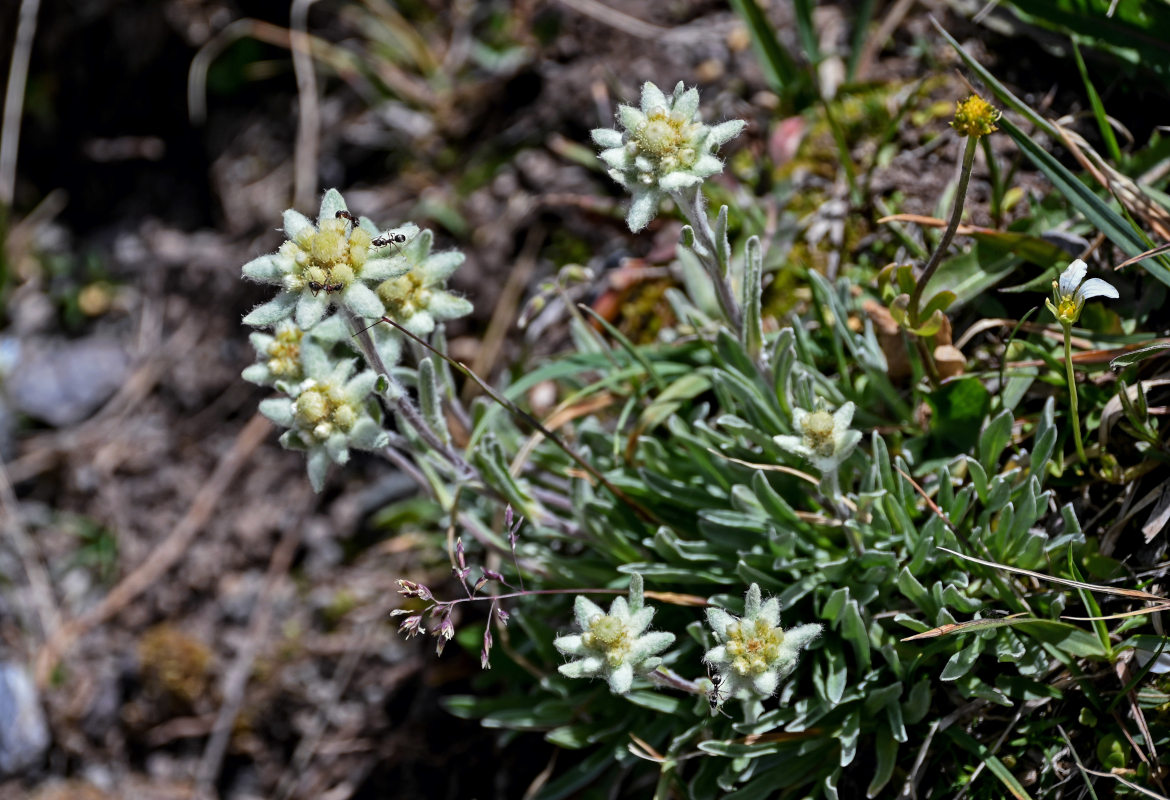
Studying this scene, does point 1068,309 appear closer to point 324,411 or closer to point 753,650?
point 753,650

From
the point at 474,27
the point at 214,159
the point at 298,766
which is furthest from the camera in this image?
the point at 214,159

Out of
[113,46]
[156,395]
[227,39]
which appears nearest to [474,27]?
[227,39]

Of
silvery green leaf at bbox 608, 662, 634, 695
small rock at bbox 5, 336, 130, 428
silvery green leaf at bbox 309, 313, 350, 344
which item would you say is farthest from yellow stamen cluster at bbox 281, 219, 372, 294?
small rock at bbox 5, 336, 130, 428

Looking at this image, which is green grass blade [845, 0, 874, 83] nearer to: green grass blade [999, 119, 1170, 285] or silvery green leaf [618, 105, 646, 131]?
green grass blade [999, 119, 1170, 285]

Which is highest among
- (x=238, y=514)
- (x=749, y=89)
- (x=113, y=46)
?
(x=749, y=89)

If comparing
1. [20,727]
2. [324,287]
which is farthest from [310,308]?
[20,727]

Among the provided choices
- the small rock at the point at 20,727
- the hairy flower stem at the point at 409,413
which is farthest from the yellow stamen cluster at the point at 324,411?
the small rock at the point at 20,727

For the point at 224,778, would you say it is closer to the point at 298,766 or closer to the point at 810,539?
the point at 298,766
